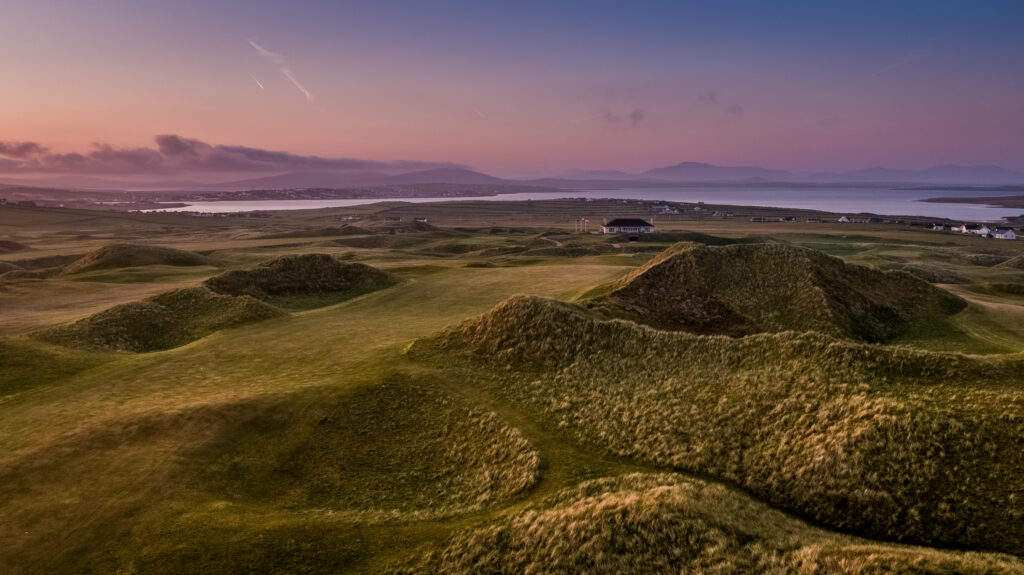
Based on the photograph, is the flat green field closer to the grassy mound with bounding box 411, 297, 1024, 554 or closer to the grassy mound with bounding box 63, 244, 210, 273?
the grassy mound with bounding box 411, 297, 1024, 554

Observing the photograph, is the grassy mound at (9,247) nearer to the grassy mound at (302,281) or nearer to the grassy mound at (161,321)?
the grassy mound at (302,281)

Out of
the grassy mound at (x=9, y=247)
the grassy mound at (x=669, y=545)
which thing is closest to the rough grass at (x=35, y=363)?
the grassy mound at (x=669, y=545)

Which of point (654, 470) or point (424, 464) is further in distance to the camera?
point (424, 464)

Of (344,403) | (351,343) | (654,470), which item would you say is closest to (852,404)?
(654,470)

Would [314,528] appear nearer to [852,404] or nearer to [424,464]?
[424,464]

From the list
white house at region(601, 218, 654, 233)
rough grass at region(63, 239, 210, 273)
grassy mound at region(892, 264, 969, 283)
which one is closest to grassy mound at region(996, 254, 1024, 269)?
grassy mound at region(892, 264, 969, 283)

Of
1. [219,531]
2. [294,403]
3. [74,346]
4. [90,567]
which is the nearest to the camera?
[90,567]
